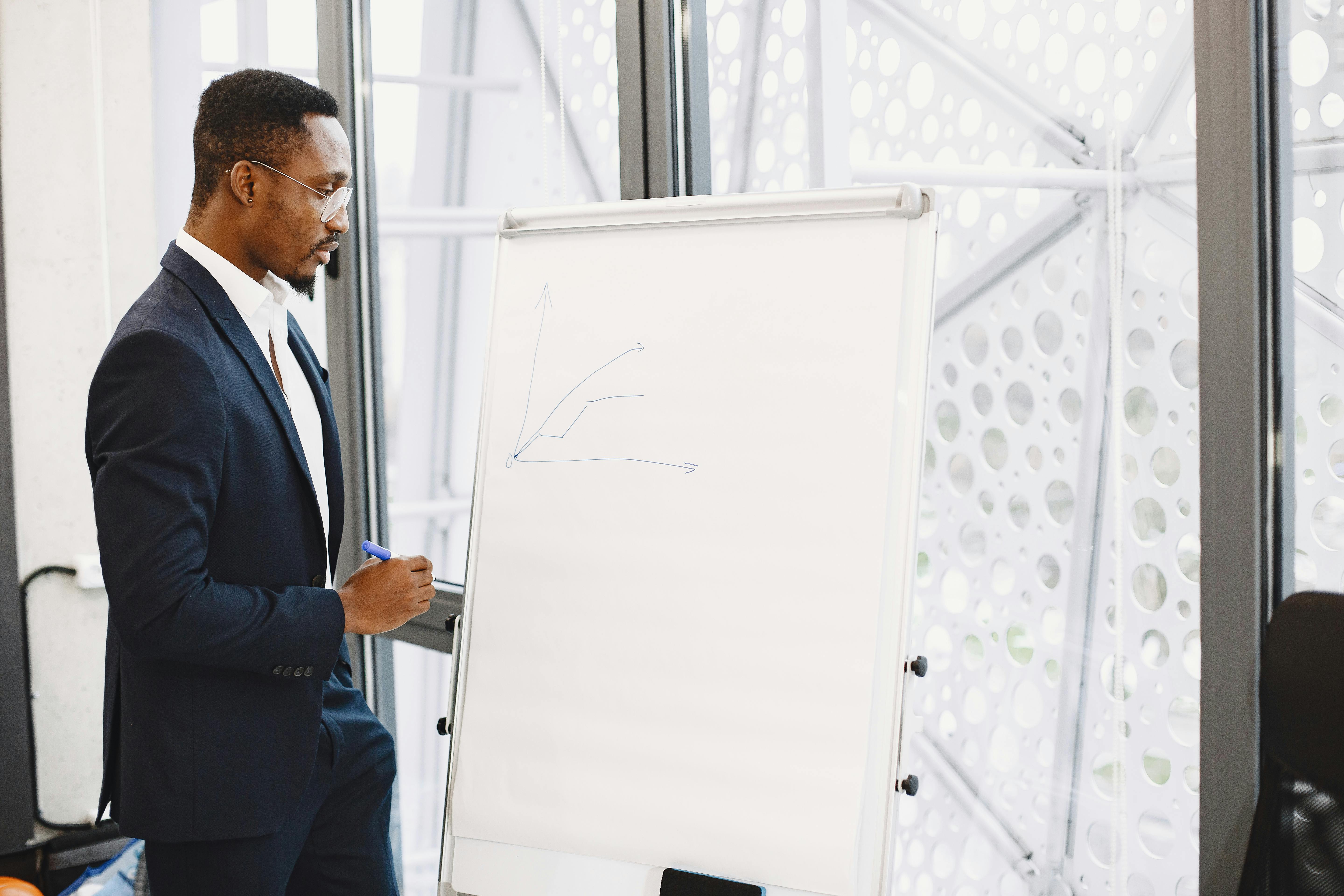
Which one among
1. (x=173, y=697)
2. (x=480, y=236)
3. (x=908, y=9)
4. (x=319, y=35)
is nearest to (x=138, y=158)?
(x=319, y=35)

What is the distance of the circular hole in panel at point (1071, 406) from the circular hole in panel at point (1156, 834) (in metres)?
0.53

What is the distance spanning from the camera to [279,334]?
4.97 ft

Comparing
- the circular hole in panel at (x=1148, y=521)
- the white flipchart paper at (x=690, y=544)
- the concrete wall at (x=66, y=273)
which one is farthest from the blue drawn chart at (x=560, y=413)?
the concrete wall at (x=66, y=273)

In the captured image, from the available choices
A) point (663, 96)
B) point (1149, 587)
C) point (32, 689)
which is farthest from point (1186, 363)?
point (32, 689)

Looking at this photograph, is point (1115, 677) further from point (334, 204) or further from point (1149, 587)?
point (334, 204)

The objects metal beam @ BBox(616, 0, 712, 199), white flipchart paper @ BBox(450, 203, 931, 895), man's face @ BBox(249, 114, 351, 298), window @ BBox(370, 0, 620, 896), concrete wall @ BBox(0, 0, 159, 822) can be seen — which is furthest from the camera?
concrete wall @ BBox(0, 0, 159, 822)

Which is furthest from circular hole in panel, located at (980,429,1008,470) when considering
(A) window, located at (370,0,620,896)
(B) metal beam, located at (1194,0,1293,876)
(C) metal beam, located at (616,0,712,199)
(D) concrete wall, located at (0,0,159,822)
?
(D) concrete wall, located at (0,0,159,822)

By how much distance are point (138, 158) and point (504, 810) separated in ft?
7.81

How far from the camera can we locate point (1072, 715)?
139cm

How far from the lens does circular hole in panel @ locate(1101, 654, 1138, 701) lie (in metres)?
1.31

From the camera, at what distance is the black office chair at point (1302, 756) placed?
1008 millimetres

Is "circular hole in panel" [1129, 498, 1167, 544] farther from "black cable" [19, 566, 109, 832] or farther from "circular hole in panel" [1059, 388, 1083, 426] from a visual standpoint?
"black cable" [19, 566, 109, 832]

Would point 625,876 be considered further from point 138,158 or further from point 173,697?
point 138,158

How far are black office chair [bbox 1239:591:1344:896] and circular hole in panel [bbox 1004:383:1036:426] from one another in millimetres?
450
